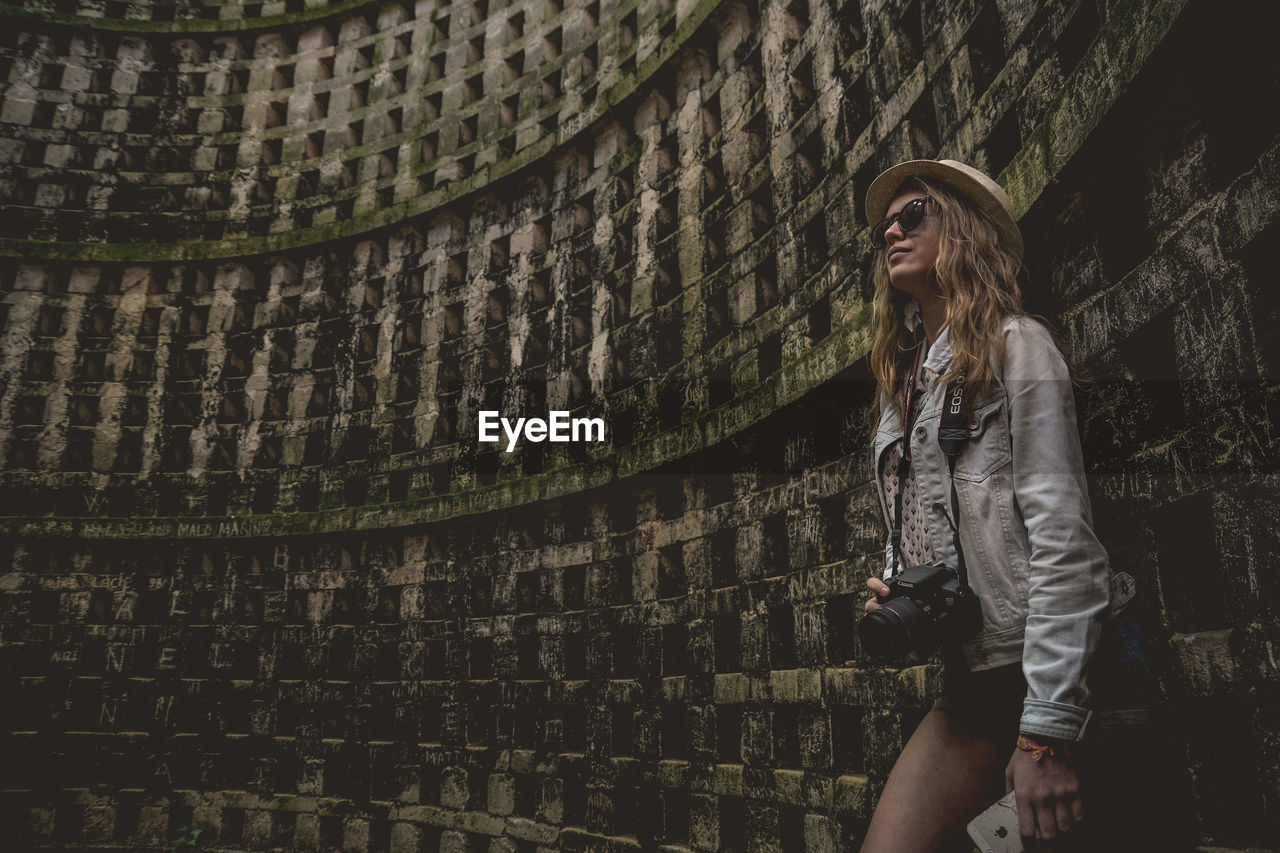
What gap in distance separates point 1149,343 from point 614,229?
6.54 meters

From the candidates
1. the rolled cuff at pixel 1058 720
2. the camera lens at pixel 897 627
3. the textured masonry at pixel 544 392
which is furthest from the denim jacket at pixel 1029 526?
the textured masonry at pixel 544 392

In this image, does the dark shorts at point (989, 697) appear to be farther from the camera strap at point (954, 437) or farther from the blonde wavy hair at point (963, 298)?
the blonde wavy hair at point (963, 298)

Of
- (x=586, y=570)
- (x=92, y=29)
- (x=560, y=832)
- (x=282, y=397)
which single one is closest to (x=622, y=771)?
(x=560, y=832)

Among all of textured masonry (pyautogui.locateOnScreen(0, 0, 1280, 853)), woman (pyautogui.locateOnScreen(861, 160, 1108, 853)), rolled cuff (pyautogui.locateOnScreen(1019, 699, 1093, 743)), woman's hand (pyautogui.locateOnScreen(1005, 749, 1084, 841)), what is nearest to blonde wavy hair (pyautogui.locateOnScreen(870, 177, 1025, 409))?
woman (pyautogui.locateOnScreen(861, 160, 1108, 853))

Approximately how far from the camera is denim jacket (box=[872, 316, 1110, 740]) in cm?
169

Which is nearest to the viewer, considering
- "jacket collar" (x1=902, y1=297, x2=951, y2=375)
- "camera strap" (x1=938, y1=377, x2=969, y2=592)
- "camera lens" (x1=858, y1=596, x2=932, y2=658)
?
"camera lens" (x1=858, y1=596, x2=932, y2=658)

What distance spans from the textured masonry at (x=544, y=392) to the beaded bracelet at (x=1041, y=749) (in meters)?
1.05

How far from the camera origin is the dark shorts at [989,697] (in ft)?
6.20

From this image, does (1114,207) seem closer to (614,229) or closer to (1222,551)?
(1222,551)

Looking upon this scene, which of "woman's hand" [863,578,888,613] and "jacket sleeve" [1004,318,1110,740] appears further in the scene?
"woman's hand" [863,578,888,613]

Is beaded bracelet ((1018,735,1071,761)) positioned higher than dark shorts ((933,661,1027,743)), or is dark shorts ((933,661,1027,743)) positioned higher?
dark shorts ((933,661,1027,743))

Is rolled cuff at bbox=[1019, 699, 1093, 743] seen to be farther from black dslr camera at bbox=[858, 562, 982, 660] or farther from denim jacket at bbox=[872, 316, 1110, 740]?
black dslr camera at bbox=[858, 562, 982, 660]

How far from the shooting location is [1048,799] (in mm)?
1645

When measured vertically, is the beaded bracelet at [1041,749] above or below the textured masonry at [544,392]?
below
